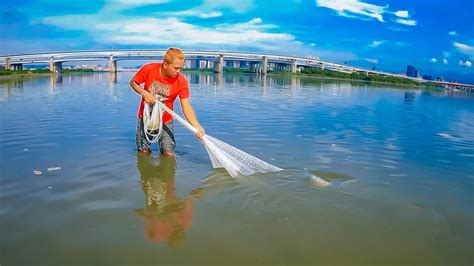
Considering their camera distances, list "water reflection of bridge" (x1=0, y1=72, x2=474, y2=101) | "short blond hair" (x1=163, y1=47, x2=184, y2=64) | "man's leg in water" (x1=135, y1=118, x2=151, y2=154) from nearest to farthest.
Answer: "short blond hair" (x1=163, y1=47, x2=184, y2=64)
"man's leg in water" (x1=135, y1=118, x2=151, y2=154)
"water reflection of bridge" (x1=0, y1=72, x2=474, y2=101)

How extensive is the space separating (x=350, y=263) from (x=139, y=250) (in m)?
2.15

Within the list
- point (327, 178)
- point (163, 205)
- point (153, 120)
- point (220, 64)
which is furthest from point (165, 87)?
point (220, 64)

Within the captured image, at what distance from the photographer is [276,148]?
28.9 feet

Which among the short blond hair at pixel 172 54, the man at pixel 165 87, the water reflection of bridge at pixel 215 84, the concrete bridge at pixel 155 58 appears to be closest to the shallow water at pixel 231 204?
the man at pixel 165 87

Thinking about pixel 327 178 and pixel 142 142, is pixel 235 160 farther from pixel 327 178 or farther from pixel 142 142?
pixel 142 142

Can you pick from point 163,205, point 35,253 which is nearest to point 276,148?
point 163,205

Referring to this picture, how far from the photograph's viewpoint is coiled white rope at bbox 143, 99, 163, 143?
6.60 metres

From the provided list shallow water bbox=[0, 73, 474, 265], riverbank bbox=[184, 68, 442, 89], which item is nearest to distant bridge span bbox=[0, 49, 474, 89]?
riverbank bbox=[184, 68, 442, 89]

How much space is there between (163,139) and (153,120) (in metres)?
0.57

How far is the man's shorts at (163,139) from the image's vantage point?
22.8 ft

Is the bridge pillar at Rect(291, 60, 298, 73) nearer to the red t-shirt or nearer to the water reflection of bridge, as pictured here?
the water reflection of bridge

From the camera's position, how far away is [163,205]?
4.78 metres

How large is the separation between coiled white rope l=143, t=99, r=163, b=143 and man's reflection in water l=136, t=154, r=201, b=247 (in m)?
0.61

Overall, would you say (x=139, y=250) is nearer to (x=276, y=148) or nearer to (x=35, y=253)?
(x=35, y=253)
